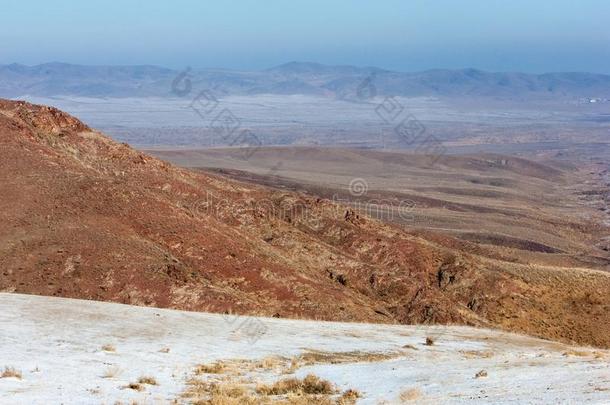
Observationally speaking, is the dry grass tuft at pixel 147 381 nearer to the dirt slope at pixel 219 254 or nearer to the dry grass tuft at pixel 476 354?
the dry grass tuft at pixel 476 354

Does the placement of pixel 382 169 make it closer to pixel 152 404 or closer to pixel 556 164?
pixel 556 164

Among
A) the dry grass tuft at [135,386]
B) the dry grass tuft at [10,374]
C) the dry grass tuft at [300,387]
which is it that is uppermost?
the dry grass tuft at [10,374]

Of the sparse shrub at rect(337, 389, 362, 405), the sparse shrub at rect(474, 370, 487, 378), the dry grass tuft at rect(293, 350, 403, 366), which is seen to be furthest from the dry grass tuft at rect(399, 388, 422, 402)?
the dry grass tuft at rect(293, 350, 403, 366)

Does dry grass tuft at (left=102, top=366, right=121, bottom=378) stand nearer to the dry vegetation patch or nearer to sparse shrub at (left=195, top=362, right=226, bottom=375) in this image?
the dry vegetation patch

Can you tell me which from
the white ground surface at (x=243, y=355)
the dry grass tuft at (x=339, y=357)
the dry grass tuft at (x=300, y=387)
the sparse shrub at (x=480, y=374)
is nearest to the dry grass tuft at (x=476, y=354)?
the white ground surface at (x=243, y=355)

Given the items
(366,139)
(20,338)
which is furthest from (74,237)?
(366,139)

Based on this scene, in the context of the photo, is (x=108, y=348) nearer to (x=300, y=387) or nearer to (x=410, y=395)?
(x=300, y=387)
